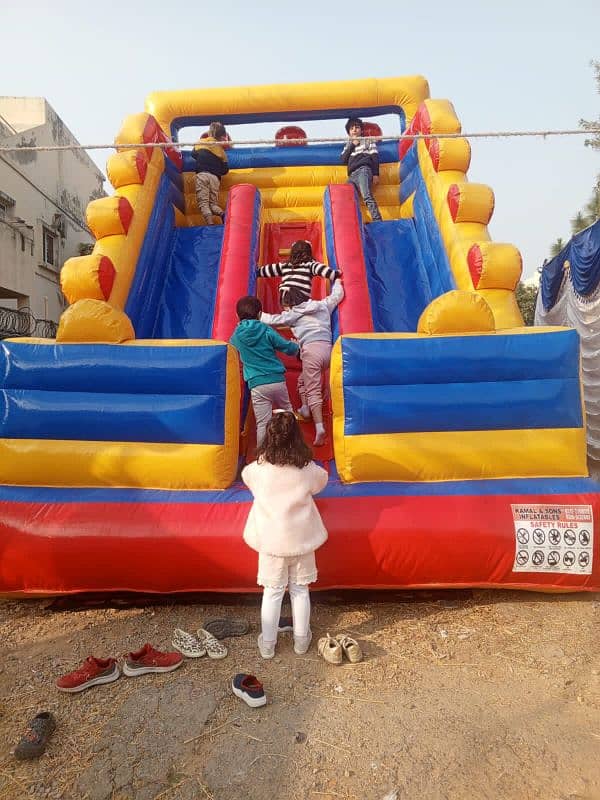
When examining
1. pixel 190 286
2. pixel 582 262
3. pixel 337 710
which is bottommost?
pixel 337 710

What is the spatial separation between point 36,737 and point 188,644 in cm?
70

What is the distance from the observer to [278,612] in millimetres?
2330

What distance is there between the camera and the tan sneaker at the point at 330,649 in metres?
2.24

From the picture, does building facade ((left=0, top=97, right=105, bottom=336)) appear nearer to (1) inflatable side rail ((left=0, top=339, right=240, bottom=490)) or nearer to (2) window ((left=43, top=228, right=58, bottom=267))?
(2) window ((left=43, top=228, right=58, bottom=267))

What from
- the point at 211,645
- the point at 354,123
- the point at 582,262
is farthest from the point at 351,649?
the point at 354,123

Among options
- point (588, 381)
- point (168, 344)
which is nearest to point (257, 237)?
point (168, 344)

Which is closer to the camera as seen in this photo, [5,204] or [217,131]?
[217,131]

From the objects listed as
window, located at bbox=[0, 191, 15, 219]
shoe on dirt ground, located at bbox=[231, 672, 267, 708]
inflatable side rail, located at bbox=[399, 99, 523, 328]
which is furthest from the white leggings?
window, located at bbox=[0, 191, 15, 219]

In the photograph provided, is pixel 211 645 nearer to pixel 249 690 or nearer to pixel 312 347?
pixel 249 690

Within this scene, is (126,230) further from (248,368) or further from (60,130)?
(60,130)

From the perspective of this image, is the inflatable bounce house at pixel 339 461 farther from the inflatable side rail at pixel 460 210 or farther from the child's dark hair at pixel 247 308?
the inflatable side rail at pixel 460 210

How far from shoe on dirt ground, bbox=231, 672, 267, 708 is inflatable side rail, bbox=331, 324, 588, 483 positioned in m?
1.07

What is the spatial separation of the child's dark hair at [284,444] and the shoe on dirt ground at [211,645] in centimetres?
76

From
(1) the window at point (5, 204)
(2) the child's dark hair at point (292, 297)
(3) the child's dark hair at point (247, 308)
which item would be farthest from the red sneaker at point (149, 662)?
(1) the window at point (5, 204)
